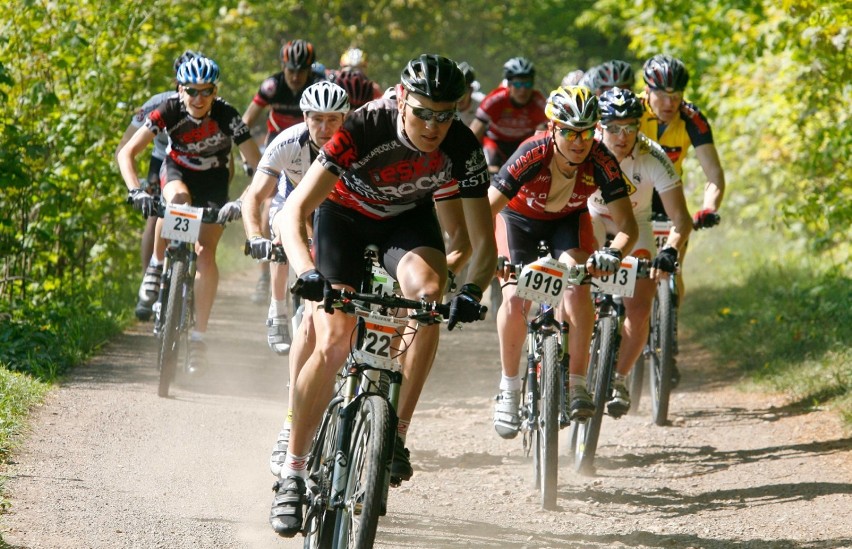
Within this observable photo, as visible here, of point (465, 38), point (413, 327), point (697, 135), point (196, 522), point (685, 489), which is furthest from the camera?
point (465, 38)

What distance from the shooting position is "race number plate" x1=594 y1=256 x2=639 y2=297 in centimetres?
749

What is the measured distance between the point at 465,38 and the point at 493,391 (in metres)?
22.0

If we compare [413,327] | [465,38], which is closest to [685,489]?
[413,327]

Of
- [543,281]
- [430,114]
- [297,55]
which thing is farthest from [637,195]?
[297,55]

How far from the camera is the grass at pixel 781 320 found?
948 centimetres

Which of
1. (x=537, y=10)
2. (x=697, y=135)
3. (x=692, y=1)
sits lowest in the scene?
(x=697, y=135)

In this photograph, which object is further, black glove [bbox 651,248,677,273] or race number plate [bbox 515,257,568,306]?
black glove [bbox 651,248,677,273]

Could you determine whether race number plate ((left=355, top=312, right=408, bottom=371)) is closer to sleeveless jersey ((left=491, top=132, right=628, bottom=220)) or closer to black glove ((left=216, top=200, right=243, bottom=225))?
sleeveless jersey ((left=491, top=132, right=628, bottom=220))

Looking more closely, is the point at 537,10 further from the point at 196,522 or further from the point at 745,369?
the point at 196,522

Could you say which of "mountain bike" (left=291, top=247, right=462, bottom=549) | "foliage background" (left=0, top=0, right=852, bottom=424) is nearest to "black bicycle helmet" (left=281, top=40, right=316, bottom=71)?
"foliage background" (left=0, top=0, right=852, bottom=424)

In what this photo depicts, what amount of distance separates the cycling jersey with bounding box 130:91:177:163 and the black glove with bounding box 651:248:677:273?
13.0ft

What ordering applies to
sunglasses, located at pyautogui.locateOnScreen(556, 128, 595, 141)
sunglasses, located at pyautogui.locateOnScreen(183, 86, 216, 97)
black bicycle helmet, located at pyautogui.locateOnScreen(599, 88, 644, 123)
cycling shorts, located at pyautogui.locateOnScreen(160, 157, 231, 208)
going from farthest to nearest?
cycling shorts, located at pyautogui.locateOnScreen(160, 157, 231, 208)
sunglasses, located at pyautogui.locateOnScreen(183, 86, 216, 97)
black bicycle helmet, located at pyautogui.locateOnScreen(599, 88, 644, 123)
sunglasses, located at pyautogui.locateOnScreen(556, 128, 595, 141)

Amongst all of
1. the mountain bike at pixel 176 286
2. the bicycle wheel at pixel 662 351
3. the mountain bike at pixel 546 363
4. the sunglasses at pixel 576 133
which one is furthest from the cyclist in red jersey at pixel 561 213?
the mountain bike at pixel 176 286

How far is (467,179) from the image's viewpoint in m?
5.38
